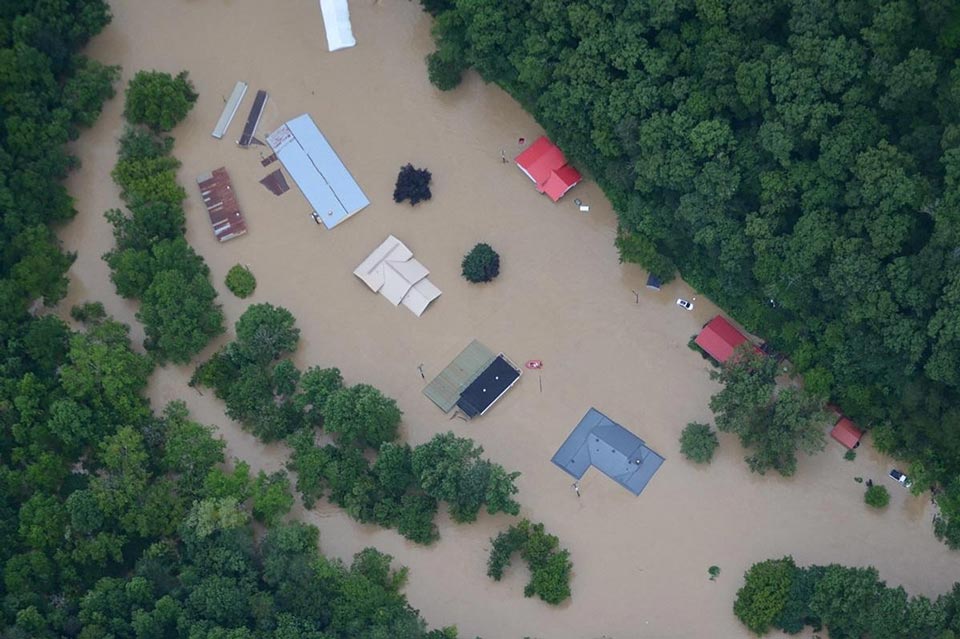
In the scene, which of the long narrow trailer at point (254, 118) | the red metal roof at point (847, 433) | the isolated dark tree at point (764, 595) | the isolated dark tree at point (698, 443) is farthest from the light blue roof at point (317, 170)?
the isolated dark tree at point (764, 595)

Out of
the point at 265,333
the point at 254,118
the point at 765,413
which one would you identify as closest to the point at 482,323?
the point at 265,333

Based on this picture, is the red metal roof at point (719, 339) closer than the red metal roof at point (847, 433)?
No

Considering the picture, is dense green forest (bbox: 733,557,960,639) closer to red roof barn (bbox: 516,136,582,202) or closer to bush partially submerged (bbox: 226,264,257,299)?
red roof barn (bbox: 516,136,582,202)

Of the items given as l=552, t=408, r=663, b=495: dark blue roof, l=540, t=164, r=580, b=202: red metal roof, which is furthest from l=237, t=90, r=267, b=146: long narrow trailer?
l=552, t=408, r=663, b=495: dark blue roof

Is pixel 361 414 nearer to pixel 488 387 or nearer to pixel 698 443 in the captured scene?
pixel 488 387

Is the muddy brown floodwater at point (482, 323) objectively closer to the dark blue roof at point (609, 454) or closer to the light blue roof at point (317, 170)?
the dark blue roof at point (609, 454)

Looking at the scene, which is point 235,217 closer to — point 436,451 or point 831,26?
point 436,451
